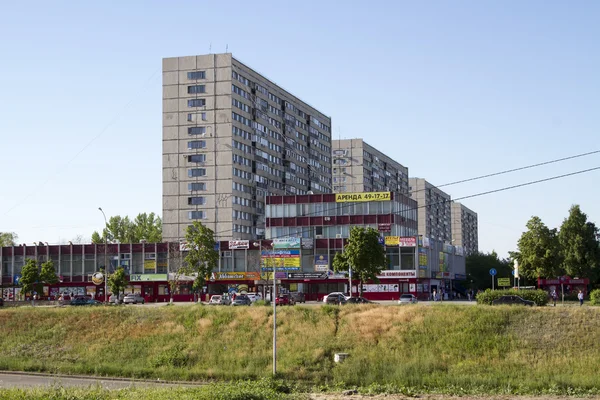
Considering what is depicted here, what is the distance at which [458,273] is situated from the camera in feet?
463

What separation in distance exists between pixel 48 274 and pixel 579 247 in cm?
8007

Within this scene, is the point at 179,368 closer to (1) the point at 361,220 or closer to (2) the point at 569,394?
(2) the point at 569,394

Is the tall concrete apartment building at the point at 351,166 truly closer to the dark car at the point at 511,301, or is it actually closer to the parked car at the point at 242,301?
the parked car at the point at 242,301

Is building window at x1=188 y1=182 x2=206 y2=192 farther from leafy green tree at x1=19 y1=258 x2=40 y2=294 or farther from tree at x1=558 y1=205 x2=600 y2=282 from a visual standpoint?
tree at x1=558 y1=205 x2=600 y2=282

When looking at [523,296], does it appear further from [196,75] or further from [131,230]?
[131,230]

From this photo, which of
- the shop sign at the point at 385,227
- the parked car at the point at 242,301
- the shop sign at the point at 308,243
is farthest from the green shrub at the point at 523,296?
the shop sign at the point at 308,243

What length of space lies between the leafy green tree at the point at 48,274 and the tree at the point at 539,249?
6781cm

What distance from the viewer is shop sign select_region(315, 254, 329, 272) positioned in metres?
109

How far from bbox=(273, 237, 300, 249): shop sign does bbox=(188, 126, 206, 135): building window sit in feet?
102

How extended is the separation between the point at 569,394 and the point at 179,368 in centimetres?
2684

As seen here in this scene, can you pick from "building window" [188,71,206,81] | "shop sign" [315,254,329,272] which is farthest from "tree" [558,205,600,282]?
"building window" [188,71,206,81]

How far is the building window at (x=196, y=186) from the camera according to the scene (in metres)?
133

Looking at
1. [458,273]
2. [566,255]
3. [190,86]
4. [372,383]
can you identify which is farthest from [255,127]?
[372,383]

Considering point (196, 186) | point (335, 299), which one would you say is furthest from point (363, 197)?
point (196, 186)
